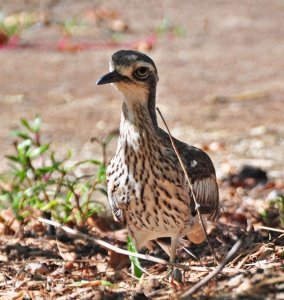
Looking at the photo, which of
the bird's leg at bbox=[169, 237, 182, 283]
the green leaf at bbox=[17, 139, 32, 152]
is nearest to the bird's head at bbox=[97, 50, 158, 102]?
the bird's leg at bbox=[169, 237, 182, 283]

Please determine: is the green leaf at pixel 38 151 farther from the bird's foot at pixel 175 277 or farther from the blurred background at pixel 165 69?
the blurred background at pixel 165 69

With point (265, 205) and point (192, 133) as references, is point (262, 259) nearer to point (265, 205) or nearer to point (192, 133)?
point (265, 205)

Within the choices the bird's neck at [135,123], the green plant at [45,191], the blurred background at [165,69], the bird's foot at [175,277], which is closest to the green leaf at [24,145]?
the green plant at [45,191]

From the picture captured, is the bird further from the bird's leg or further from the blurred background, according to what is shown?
the blurred background

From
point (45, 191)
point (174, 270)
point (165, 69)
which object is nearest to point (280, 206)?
point (174, 270)

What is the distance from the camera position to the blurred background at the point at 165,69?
923 centimetres

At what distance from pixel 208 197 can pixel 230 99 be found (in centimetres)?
421

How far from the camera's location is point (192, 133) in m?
9.27

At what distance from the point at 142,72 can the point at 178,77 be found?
5484 millimetres

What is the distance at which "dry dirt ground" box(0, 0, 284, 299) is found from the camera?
30.0 feet

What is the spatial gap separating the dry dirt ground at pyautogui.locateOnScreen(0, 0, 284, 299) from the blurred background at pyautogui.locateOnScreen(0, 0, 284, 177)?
0.04ft

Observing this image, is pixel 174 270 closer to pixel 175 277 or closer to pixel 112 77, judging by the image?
pixel 175 277

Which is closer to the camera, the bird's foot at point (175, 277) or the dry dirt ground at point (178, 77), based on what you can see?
the bird's foot at point (175, 277)

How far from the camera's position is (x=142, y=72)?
5754 mm
